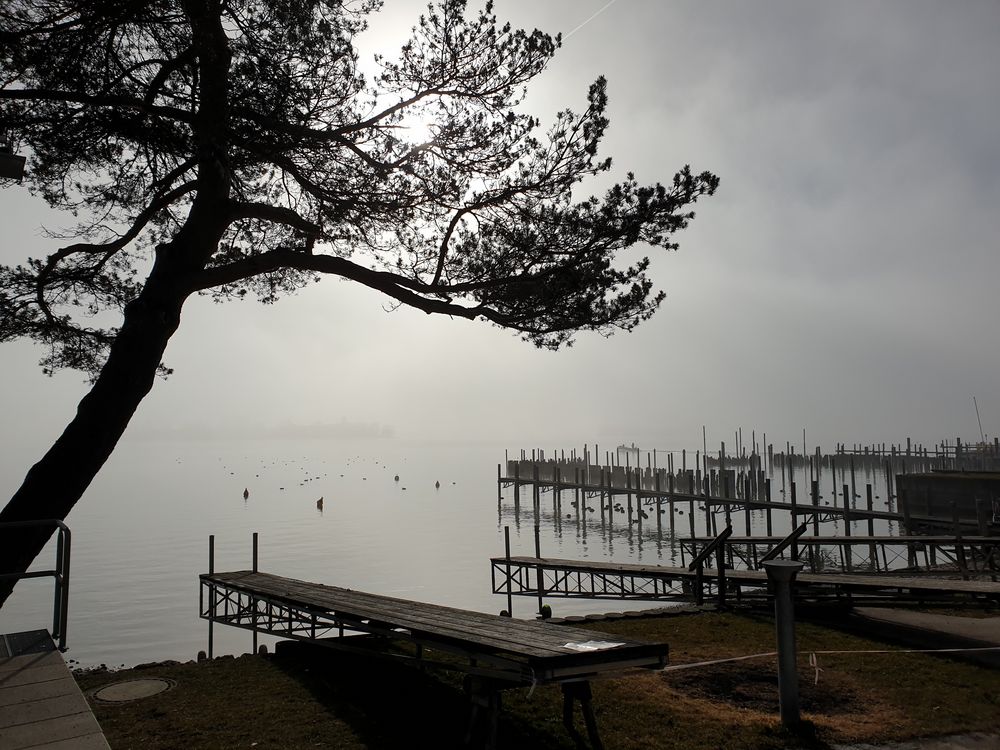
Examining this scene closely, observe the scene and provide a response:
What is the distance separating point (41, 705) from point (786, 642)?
5.69 meters

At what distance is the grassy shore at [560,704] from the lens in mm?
5816

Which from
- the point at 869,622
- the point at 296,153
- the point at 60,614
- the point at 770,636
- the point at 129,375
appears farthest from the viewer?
the point at 869,622

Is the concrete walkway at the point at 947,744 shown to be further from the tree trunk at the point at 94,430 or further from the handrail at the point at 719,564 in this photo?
the tree trunk at the point at 94,430

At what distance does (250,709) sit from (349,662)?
222cm

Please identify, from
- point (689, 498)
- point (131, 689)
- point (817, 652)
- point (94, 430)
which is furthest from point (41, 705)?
point (689, 498)

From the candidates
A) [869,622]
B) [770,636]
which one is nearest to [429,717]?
[770,636]

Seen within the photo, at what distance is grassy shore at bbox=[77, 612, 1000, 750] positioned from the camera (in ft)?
19.1

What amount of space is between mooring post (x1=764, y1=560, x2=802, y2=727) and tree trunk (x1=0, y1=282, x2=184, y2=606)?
6675mm

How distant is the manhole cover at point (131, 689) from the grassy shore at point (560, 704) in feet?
0.63

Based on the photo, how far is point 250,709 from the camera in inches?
269

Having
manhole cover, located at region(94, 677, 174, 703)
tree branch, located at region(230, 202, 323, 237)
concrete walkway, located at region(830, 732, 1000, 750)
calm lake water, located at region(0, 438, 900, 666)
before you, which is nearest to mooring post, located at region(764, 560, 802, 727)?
concrete walkway, located at region(830, 732, 1000, 750)

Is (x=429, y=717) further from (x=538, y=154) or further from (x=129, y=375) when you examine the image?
(x=538, y=154)

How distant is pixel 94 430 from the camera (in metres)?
6.60

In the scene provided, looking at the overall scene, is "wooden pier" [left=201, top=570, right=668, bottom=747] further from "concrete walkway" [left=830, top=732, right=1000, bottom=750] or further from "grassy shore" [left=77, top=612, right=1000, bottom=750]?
"concrete walkway" [left=830, top=732, right=1000, bottom=750]
